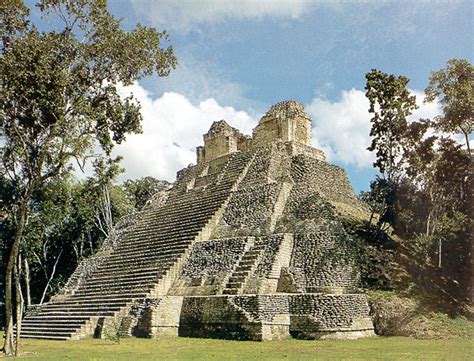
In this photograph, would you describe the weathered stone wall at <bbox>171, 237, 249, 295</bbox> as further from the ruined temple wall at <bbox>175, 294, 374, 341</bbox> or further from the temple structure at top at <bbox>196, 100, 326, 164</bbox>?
the temple structure at top at <bbox>196, 100, 326, 164</bbox>

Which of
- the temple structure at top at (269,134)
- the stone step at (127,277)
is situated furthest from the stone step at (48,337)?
the temple structure at top at (269,134)

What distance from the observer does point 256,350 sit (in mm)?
11055

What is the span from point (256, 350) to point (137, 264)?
943cm

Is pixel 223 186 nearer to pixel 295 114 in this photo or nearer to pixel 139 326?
pixel 295 114

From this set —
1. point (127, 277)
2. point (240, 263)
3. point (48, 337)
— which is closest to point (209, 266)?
point (240, 263)

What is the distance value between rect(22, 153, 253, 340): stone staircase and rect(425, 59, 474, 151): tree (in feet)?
28.0

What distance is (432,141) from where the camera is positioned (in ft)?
64.2

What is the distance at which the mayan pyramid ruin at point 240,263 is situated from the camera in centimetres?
1391

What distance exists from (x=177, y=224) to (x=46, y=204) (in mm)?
7556

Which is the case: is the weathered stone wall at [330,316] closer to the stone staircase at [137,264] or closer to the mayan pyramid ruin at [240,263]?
the mayan pyramid ruin at [240,263]

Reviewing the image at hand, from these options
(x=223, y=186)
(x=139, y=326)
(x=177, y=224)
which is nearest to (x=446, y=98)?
(x=223, y=186)

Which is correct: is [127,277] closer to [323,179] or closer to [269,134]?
[323,179]

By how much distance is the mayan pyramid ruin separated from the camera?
1391cm

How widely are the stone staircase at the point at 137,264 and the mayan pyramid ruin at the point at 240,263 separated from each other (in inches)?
2.5
